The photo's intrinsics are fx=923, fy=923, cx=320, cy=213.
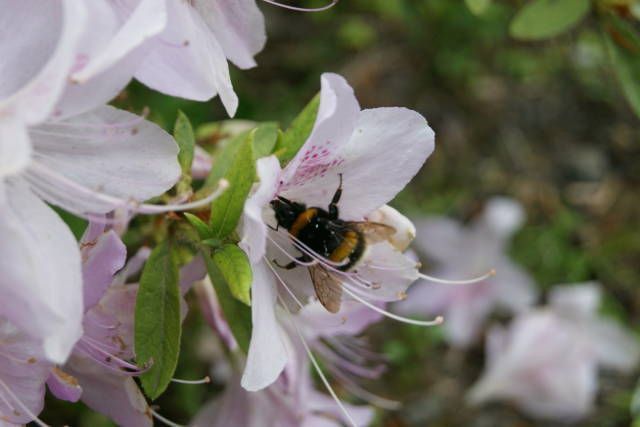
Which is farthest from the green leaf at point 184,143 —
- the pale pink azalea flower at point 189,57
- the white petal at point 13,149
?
the white petal at point 13,149

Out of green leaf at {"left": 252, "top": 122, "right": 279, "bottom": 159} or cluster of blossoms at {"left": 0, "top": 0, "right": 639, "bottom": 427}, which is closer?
cluster of blossoms at {"left": 0, "top": 0, "right": 639, "bottom": 427}

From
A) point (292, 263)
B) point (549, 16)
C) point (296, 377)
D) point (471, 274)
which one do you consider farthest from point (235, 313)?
point (471, 274)

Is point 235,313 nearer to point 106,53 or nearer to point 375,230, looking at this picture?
point 375,230

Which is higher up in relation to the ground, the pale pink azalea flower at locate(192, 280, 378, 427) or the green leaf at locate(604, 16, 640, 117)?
the green leaf at locate(604, 16, 640, 117)

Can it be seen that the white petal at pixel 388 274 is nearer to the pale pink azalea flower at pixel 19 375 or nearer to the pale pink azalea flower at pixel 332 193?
the pale pink azalea flower at pixel 332 193

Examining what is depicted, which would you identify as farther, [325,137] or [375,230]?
[375,230]

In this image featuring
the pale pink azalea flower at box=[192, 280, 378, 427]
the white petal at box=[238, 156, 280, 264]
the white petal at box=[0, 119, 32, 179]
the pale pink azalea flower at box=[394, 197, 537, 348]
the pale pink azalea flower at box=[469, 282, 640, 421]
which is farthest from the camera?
the pale pink azalea flower at box=[394, 197, 537, 348]

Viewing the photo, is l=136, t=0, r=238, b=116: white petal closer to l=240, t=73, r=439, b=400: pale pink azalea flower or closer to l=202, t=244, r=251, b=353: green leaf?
l=240, t=73, r=439, b=400: pale pink azalea flower

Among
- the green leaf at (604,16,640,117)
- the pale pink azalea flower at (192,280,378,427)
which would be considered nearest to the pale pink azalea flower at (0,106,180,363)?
the pale pink azalea flower at (192,280,378,427)
